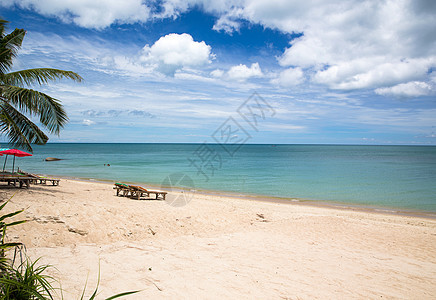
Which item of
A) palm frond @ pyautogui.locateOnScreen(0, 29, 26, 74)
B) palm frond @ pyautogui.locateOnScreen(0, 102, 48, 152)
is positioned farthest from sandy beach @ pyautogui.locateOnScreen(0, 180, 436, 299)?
palm frond @ pyautogui.locateOnScreen(0, 29, 26, 74)

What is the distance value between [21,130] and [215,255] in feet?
Result: 28.9

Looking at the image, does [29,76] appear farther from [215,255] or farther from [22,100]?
[215,255]

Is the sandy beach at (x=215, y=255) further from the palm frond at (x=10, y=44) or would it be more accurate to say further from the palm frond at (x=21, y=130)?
the palm frond at (x=10, y=44)

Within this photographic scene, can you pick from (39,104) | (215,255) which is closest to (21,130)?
(39,104)

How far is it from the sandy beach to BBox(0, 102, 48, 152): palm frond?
188 centimetres

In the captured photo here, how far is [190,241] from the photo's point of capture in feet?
23.8

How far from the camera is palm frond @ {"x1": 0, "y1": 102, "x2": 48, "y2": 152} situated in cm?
907

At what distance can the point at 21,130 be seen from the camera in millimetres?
9773

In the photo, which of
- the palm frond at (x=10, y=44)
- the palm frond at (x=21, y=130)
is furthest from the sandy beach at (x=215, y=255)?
the palm frond at (x=10, y=44)

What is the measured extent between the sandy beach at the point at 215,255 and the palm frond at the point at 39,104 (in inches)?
110

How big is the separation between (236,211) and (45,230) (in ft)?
24.0

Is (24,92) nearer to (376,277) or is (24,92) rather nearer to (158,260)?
(158,260)

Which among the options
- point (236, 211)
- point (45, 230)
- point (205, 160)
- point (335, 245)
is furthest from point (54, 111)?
point (205, 160)

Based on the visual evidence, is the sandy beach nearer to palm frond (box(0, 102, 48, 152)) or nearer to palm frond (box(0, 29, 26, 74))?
palm frond (box(0, 102, 48, 152))
